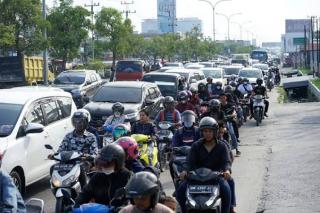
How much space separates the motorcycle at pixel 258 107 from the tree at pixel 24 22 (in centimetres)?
1595

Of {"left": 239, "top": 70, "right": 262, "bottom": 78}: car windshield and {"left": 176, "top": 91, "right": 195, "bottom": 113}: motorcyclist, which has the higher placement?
{"left": 176, "top": 91, "right": 195, "bottom": 113}: motorcyclist

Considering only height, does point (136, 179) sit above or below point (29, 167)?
above

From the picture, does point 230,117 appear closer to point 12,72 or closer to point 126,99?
point 126,99

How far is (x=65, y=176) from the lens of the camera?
27.6 feet

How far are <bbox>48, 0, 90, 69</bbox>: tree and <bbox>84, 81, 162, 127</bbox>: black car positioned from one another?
880 inches

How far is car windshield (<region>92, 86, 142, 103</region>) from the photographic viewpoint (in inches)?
752

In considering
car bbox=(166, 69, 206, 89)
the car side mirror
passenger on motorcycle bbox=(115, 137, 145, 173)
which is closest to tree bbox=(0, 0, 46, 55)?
car bbox=(166, 69, 206, 89)

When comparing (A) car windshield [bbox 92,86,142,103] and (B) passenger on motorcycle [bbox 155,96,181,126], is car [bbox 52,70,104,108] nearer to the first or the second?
(A) car windshield [bbox 92,86,142,103]

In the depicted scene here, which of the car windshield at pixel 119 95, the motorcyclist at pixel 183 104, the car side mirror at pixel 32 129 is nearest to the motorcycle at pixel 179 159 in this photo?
the car side mirror at pixel 32 129

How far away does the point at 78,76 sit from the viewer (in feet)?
95.2

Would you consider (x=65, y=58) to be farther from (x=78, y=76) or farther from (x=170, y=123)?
(x=170, y=123)

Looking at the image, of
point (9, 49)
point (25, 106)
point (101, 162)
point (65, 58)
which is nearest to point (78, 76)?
point (9, 49)

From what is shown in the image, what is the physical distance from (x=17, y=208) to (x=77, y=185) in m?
2.77

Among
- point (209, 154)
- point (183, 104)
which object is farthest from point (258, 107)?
point (209, 154)
